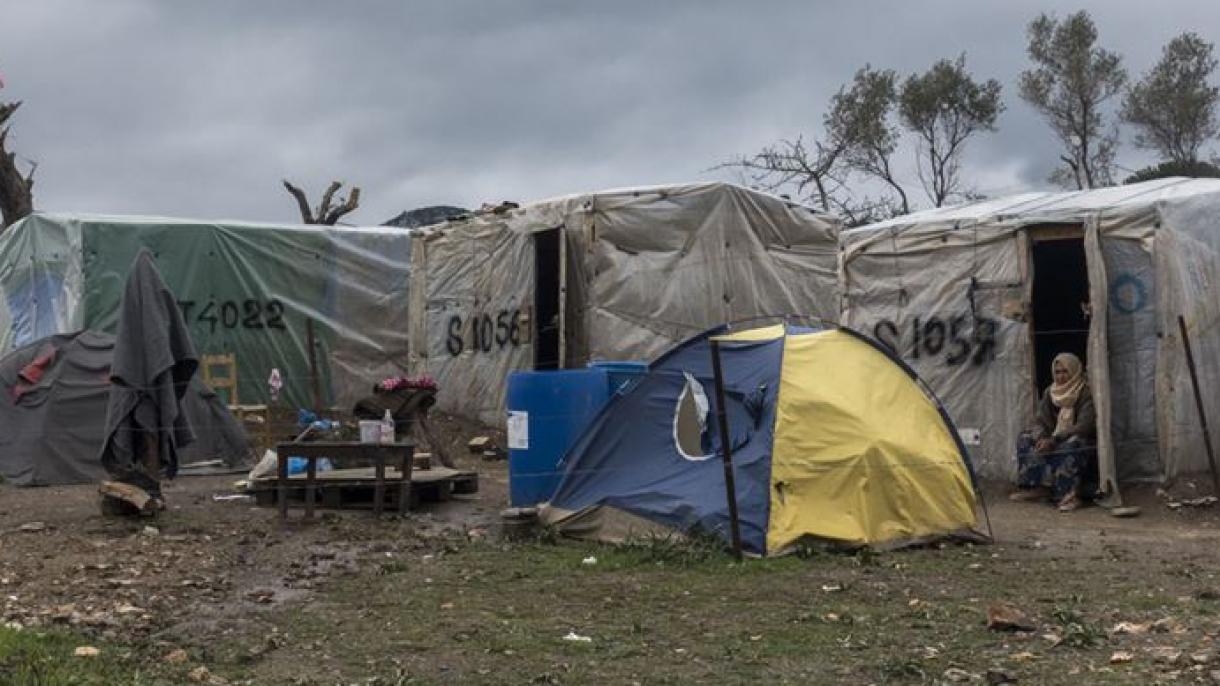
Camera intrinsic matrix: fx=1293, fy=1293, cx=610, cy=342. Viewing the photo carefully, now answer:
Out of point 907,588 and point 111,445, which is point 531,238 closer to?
point 111,445

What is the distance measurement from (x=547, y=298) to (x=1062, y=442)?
259 inches

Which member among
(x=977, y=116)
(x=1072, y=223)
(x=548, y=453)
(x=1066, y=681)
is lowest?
(x=1066, y=681)

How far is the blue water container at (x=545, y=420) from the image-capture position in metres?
9.19

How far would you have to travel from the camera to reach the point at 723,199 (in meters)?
14.6

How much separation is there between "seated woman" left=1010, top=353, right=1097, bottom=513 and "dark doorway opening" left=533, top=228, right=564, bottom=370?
226 inches

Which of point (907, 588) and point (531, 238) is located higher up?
point (531, 238)

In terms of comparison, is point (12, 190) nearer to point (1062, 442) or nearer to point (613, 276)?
point (613, 276)

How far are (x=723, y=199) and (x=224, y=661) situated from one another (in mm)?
Answer: 10125

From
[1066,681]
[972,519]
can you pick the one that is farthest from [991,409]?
[1066,681]

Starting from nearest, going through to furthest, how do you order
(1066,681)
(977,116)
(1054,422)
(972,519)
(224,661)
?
(1066,681), (224,661), (972,519), (1054,422), (977,116)

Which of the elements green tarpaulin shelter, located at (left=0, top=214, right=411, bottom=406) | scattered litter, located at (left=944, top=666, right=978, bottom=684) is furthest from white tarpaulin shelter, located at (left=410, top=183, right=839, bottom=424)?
scattered litter, located at (left=944, top=666, right=978, bottom=684)

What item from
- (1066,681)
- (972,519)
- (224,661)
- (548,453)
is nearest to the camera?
(1066,681)

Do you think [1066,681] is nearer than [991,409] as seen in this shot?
Yes

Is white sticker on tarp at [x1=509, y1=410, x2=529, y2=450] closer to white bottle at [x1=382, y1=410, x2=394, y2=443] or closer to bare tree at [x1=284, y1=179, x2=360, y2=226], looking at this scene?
white bottle at [x1=382, y1=410, x2=394, y2=443]
